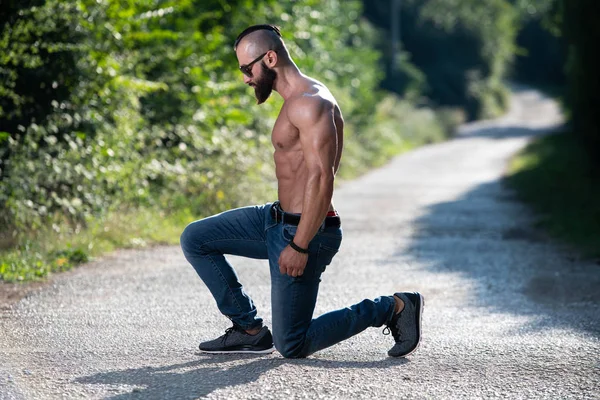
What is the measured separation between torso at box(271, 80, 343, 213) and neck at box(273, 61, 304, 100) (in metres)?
0.06

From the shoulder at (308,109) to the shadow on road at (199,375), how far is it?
4.35ft

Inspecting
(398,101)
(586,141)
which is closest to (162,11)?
(586,141)

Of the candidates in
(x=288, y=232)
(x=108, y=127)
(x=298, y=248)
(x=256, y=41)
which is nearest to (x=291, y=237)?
(x=288, y=232)

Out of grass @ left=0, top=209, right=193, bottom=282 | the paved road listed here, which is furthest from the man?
grass @ left=0, top=209, right=193, bottom=282

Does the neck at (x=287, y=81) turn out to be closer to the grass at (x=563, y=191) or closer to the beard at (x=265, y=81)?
the beard at (x=265, y=81)

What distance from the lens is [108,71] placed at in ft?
35.0

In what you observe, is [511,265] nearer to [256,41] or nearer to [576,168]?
[256,41]

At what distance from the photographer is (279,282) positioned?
4.96 m

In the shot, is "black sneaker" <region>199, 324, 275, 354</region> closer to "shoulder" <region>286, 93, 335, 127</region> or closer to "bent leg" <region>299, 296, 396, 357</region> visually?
"bent leg" <region>299, 296, 396, 357</region>

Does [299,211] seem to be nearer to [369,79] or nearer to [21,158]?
[21,158]

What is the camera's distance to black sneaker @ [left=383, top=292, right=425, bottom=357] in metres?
5.22

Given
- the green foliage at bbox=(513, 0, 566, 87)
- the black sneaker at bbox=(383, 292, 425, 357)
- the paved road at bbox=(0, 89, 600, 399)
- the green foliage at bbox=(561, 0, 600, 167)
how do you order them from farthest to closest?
the green foliage at bbox=(513, 0, 566, 87) < the green foliage at bbox=(561, 0, 600, 167) < the black sneaker at bbox=(383, 292, 425, 357) < the paved road at bbox=(0, 89, 600, 399)

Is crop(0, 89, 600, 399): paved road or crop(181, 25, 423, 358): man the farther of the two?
crop(181, 25, 423, 358): man

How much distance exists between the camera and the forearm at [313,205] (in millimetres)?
4773
